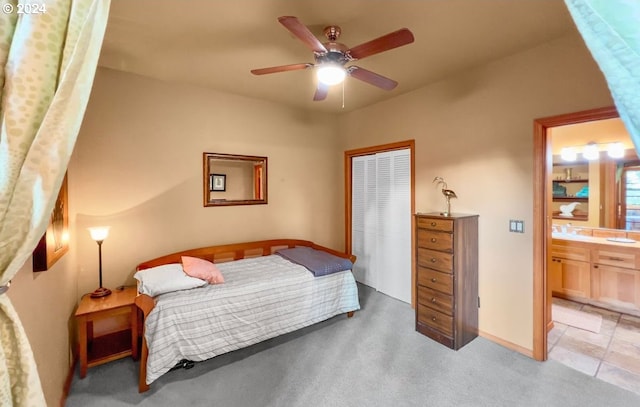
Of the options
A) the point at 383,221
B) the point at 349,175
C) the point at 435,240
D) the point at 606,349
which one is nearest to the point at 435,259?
the point at 435,240

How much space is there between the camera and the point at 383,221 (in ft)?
12.5

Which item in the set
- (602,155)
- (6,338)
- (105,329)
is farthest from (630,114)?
(602,155)

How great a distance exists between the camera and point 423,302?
9.16 feet

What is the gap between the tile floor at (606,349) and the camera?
2.15 m

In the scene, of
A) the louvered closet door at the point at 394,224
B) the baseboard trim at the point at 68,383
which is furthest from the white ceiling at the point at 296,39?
the baseboard trim at the point at 68,383

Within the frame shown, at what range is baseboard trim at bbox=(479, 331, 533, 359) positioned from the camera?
95.2 inches

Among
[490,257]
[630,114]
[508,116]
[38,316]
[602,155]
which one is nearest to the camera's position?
[630,114]

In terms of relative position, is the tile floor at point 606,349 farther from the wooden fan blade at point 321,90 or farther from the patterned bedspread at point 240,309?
the wooden fan blade at point 321,90

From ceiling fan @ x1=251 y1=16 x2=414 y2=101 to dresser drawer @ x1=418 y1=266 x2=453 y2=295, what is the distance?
179 cm

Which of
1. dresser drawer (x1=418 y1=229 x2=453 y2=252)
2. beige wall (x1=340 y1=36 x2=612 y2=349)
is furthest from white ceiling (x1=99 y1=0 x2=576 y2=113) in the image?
dresser drawer (x1=418 y1=229 x2=453 y2=252)

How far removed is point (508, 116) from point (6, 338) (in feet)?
10.8

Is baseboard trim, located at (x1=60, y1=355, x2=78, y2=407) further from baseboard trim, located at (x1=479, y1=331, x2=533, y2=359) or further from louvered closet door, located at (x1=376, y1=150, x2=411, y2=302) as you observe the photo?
baseboard trim, located at (x1=479, y1=331, x2=533, y2=359)

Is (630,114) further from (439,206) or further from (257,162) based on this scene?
(257,162)

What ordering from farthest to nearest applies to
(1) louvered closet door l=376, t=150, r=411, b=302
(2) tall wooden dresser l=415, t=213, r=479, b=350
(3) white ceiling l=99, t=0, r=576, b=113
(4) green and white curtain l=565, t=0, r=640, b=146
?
(1) louvered closet door l=376, t=150, r=411, b=302 → (2) tall wooden dresser l=415, t=213, r=479, b=350 → (3) white ceiling l=99, t=0, r=576, b=113 → (4) green and white curtain l=565, t=0, r=640, b=146
